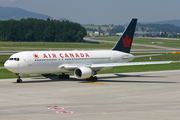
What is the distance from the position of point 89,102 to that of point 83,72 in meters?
12.9

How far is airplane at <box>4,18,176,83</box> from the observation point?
3584 centimetres

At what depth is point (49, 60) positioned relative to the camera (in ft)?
122

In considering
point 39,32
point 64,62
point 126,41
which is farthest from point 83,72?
point 39,32

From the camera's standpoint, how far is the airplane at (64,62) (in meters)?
35.8

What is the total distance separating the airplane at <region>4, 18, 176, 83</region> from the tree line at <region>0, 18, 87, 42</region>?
5275 inches

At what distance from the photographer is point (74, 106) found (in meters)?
22.4

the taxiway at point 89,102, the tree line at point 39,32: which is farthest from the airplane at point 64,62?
the tree line at point 39,32

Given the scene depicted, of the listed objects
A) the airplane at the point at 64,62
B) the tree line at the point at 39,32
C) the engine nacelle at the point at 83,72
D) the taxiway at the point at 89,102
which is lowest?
the taxiway at the point at 89,102

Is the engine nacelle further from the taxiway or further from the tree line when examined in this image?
the tree line

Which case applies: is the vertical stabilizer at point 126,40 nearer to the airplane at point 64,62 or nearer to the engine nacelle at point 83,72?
the airplane at point 64,62

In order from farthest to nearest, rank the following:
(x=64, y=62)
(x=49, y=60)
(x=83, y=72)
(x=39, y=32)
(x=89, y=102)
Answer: (x=39, y=32)
(x=64, y=62)
(x=49, y=60)
(x=83, y=72)
(x=89, y=102)

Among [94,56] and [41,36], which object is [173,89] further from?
[41,36]

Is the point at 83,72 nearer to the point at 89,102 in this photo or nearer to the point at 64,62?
the point at 64,62

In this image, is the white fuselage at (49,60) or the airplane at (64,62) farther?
the airplane at (64,62)
